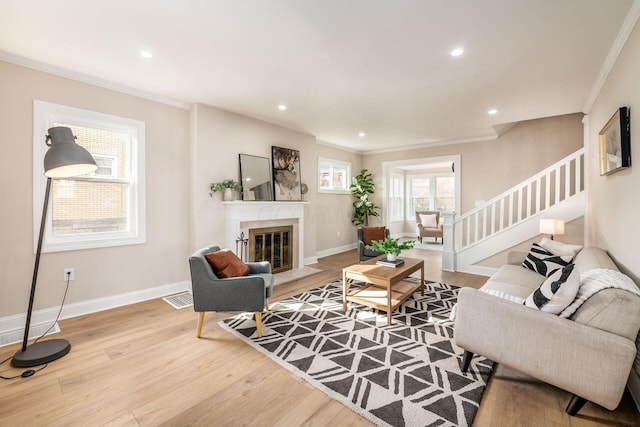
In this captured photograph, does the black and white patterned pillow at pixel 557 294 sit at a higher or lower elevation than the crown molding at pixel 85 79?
lower

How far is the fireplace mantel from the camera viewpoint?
13.8 ft

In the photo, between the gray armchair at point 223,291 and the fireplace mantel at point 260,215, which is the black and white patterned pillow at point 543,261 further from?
the fireplace mantel at point 260,215

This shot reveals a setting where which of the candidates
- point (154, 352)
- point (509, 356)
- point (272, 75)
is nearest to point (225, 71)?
point (272, 75)

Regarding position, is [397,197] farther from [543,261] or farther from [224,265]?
[224,265]

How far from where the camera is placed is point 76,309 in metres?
3.11

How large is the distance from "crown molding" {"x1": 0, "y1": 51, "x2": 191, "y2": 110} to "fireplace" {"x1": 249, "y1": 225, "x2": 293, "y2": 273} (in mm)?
2101

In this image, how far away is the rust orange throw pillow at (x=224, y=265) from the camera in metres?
2.73

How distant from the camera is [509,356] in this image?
5.89 ft

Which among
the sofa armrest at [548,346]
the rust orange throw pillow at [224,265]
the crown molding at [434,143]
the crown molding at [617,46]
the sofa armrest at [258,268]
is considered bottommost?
the sofa armrest at [548,346]

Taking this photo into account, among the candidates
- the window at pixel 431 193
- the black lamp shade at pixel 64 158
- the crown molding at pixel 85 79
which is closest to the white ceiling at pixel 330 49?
the crown molding at pixel 85 79

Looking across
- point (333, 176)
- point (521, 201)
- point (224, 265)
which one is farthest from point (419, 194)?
point (224, 265)

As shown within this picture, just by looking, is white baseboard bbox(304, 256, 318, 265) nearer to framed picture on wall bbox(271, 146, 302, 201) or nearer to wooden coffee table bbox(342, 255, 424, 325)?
framed picture on wall bbox(271, 146, 302, 201)

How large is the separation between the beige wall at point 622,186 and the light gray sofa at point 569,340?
0.71 meters

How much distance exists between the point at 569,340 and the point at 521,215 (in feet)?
12.8
